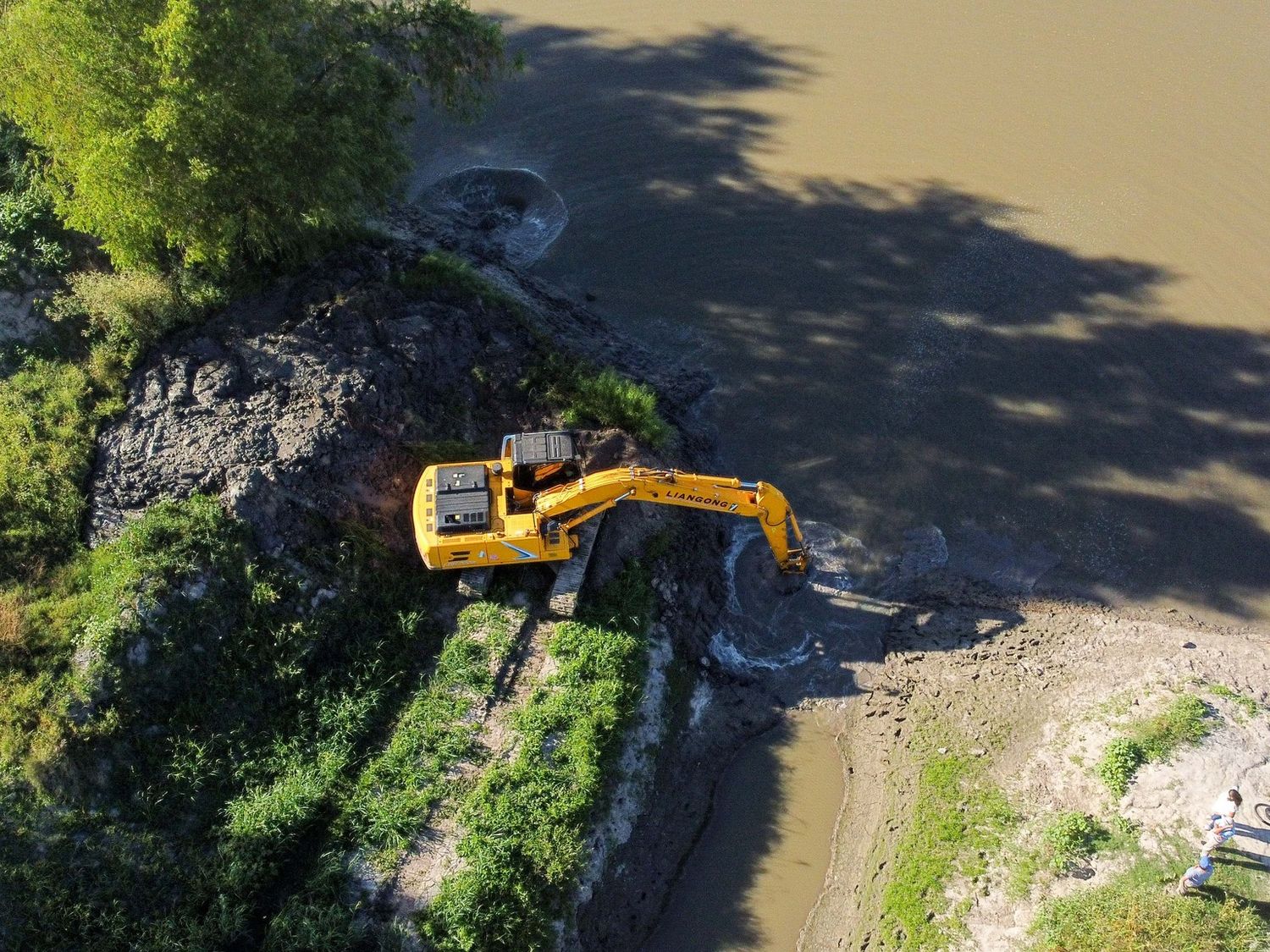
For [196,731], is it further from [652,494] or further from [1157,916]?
[1157,916]

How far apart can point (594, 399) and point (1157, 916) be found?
1323 centimetres

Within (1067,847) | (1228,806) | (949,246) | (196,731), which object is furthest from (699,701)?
(949,246)

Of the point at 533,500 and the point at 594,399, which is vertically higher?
the point at 594,399

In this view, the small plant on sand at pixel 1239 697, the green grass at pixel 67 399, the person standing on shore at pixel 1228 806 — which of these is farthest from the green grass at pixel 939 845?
the green grass at pixel 67 399

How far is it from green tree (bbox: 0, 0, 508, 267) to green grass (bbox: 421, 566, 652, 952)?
9820 millimetres

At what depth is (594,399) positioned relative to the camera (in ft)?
63.2

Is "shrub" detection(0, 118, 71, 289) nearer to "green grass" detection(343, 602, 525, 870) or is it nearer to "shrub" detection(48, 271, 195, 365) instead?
"shrub" detection(48, 271, 195, 365)

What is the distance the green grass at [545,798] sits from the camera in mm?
13633

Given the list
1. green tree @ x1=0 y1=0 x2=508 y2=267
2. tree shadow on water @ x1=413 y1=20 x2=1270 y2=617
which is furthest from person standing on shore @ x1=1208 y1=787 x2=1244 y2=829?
green tree @ x1=0 y1=0 x2=508 y2=267

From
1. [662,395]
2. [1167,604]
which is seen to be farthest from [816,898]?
[662,395]

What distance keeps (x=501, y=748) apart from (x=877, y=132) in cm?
1998

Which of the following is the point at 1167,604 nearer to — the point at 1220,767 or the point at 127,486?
the point at 1220,767

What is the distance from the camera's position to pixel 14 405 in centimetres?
1692

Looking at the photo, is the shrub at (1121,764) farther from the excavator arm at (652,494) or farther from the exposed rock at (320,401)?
the exposed rock at (320,401)
